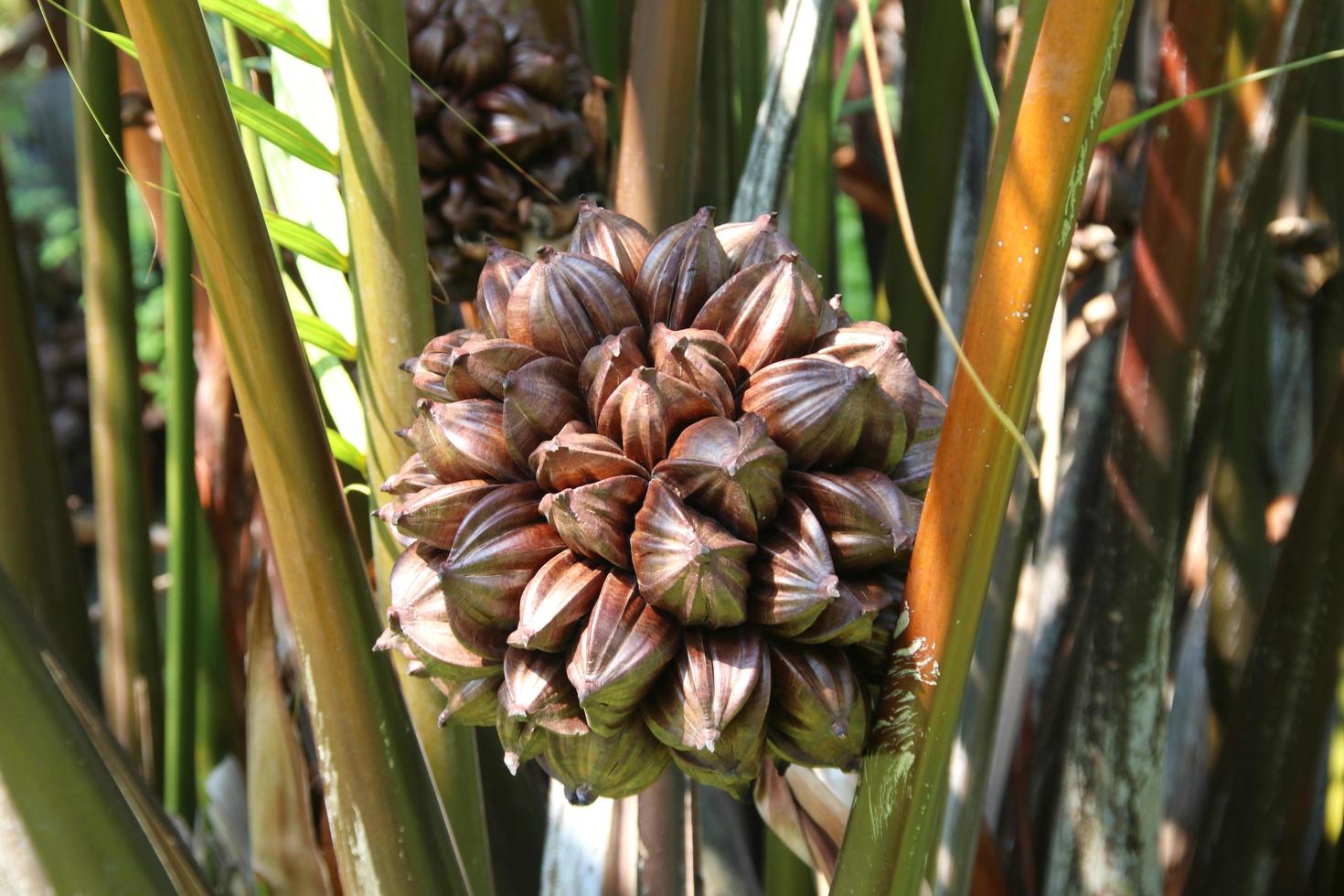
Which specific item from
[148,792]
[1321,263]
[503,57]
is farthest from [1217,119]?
[148,792]

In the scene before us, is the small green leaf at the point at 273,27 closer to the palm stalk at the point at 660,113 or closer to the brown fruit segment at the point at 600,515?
the palm stalk at the point at 660,113

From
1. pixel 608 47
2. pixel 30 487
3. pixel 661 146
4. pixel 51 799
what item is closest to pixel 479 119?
pixel 608 47

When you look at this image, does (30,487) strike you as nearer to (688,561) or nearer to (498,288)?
(498,288)

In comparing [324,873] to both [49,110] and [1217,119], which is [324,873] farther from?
[49,110]

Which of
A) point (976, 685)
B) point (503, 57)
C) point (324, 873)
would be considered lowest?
point (324, 873)

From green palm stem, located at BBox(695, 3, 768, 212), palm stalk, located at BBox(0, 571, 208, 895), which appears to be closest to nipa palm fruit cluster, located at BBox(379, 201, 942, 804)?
palm stalk, located at BBox(0, 571, 208, 895)
